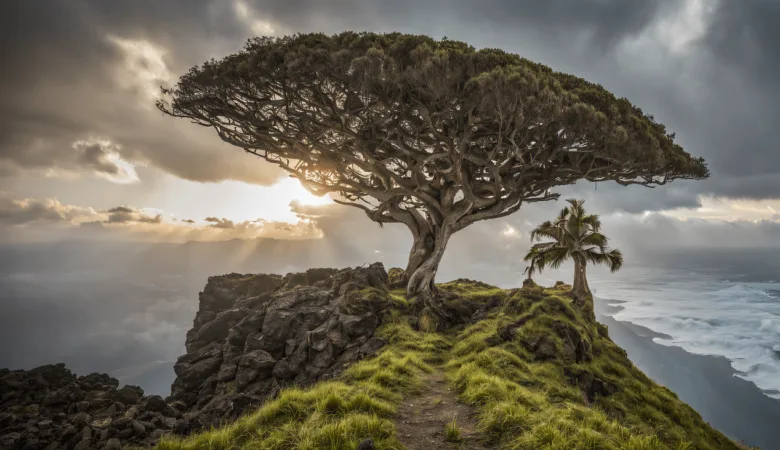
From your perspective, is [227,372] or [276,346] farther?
[276,346]

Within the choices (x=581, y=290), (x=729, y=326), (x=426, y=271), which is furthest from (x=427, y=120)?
(x=729, y=326)

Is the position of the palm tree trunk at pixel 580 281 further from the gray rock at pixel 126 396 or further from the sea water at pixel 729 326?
the sea water at pixel 729 326

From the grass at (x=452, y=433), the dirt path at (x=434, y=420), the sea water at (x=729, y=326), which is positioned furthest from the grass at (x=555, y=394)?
the sea water at (x=729, y=326)

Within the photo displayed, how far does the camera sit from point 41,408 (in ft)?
46.8

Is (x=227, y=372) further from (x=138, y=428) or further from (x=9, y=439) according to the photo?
(x=9, y=439)

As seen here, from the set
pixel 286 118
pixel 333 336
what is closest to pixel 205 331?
pixel 333 336

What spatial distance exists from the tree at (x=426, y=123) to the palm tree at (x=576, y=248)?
227cm

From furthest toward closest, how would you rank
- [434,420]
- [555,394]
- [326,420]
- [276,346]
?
1. [276,346]
2. [555,394]
3. [434,420]
4. [326,420]

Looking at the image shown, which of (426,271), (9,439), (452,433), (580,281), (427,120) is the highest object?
(427,120)

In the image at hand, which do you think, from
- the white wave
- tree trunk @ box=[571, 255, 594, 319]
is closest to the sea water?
the white wave

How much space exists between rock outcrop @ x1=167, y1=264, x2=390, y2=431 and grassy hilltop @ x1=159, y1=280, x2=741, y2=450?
0.98m

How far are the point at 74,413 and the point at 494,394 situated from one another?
16.8 m

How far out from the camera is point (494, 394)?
322 inches

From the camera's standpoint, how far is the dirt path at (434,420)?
631cm
